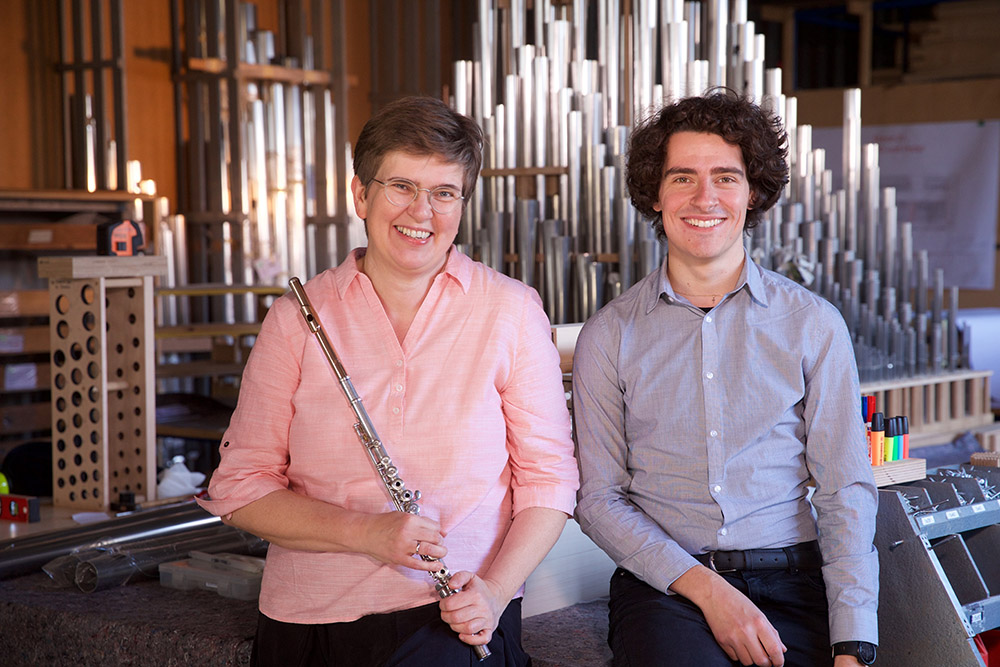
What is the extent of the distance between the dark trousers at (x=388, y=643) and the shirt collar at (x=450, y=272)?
20.9 inches

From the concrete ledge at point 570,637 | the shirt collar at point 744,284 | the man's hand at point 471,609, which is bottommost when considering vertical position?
the concrete ledge at point 570,637

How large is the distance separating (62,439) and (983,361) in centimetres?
425

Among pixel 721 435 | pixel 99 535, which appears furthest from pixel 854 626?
pixel 99 535

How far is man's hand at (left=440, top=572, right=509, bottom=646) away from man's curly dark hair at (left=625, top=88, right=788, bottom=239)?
2.68 feet

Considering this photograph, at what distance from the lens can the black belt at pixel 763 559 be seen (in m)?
1.80

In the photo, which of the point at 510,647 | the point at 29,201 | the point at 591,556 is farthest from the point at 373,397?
the point at 29,201

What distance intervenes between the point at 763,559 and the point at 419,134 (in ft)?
2.95

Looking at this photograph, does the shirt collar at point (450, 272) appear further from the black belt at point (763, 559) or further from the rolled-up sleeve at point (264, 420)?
the black belt at point (763, 559)

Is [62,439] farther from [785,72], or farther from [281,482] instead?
[785,72]

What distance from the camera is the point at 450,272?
5.99 ft

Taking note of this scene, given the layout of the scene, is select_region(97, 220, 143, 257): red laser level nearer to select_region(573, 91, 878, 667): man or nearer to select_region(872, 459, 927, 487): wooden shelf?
select_region(573, 91, 878, 667): man

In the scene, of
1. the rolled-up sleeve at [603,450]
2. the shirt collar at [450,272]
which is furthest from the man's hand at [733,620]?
the shirt collar at [450,272]

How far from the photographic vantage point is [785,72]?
713 centimetres

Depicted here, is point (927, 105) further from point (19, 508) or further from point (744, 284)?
point (19, 508)
